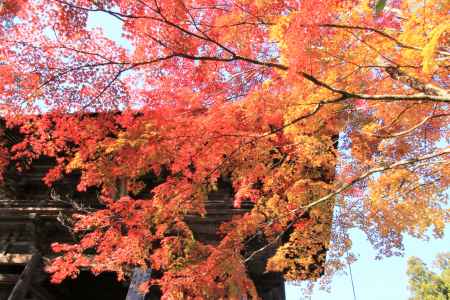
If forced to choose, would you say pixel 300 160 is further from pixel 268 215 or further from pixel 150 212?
pixel 150 212

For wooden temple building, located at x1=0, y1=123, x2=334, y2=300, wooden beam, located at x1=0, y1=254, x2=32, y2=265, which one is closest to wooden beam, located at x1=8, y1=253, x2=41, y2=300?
wooden temple building, located at x1=0, y1=123, x2=334, y2=300

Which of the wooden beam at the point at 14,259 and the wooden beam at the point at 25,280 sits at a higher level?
the wooden beam at the point at 14,259

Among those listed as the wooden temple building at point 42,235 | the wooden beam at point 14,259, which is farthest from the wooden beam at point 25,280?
the wooden beam at point 14,259

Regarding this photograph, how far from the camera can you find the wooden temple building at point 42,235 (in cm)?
832

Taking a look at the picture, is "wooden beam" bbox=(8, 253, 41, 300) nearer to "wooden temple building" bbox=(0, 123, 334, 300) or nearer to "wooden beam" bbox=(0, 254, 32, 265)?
"wooden temple building" bbox=(0, 123, 334, 300)

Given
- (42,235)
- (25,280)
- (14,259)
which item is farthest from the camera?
(42,235)

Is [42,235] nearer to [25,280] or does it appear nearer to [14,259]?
[14,259]

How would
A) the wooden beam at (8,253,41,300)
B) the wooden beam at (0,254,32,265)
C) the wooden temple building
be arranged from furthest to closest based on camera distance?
the wooden beam at (0,254,32,265) → the wooden temple building → the wooden beam at (8,253,41,300)

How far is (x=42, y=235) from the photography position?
8828 millimetres

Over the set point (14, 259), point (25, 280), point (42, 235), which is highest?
point (42, 235)

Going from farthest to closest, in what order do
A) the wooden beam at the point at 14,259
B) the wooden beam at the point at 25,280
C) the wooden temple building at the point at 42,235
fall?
1. the wooden beam at the point at 14,259
2. the wooden temple building at the point at 42,235
3. the wooden beam at the point at 25,280

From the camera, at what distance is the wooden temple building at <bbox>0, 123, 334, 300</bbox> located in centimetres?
832

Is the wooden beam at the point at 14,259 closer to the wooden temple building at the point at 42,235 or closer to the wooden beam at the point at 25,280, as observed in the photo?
the wooden temple building at the point at 42,235

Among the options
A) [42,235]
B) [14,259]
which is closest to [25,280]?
[14,259]
